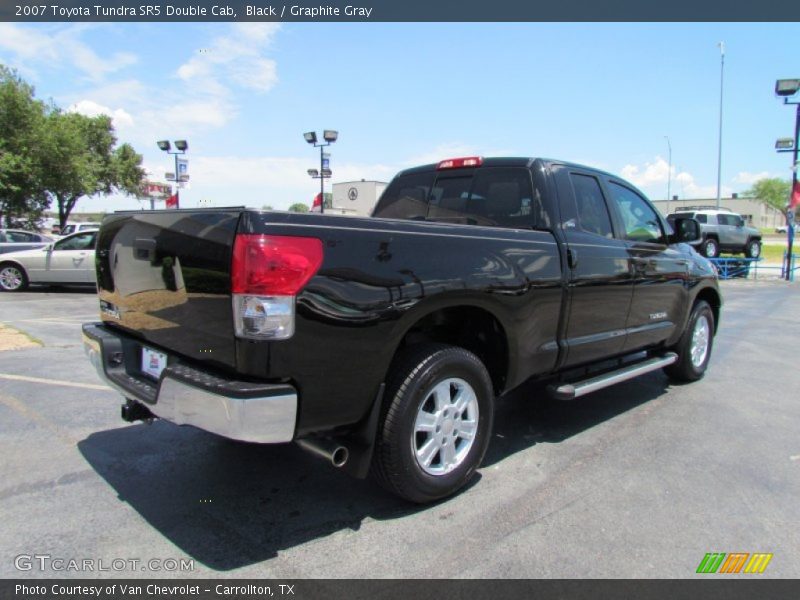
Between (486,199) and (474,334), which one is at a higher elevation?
(486,199)

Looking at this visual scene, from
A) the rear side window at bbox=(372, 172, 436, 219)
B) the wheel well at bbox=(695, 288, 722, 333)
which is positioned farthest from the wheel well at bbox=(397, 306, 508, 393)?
the wheel well at bbox=(695, 288, 722, 333)

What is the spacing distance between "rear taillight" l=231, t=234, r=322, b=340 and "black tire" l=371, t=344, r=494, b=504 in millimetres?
769

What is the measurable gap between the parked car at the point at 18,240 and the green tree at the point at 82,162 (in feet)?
46.0

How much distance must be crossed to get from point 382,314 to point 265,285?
599mm

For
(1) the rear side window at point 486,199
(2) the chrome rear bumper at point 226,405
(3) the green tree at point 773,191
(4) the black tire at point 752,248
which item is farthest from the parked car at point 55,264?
(3) the green tree at point 773,191

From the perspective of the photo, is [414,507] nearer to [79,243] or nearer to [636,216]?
[636,216]

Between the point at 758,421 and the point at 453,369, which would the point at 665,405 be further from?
the point at 453,369

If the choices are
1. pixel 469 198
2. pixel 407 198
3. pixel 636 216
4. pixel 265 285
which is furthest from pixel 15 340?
pixel 636 216

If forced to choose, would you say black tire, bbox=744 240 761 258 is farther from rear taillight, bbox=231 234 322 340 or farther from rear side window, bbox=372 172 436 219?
rear taillight, bbox=231 234 322 340

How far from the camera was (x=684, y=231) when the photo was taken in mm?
5492

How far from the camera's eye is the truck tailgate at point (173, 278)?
254 cm

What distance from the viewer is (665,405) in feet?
16.9

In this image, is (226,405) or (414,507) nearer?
(226,405)

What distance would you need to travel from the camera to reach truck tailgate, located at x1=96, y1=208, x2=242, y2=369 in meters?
2.54
